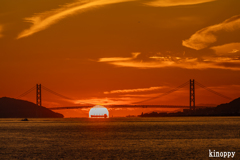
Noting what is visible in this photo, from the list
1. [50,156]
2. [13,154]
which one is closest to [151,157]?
[50,156]

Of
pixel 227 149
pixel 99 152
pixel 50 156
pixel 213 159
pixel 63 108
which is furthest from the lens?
pixel 63 108

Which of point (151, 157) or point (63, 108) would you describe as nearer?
point (151, 157)

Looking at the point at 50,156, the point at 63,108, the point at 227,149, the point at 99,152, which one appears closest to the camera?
the point at 50,156

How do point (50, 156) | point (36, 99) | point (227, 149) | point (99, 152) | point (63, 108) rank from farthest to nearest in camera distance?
point (36, 99) < point (63, 108) < point (227, 149) < point (99, 152) < point (50, 156)

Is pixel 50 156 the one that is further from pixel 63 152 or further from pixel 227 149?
pixel 227 149

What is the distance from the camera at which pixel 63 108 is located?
145375 millimetres

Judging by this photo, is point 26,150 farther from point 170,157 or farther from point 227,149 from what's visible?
point 227,149

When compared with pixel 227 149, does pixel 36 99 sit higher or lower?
higher

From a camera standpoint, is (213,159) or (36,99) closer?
(213,159)

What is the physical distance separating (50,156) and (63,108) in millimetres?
111475

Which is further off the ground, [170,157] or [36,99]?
[36,99]

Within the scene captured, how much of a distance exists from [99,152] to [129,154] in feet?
9.25

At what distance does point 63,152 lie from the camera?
124 feet

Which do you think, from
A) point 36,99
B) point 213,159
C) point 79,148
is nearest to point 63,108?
point 36,99
